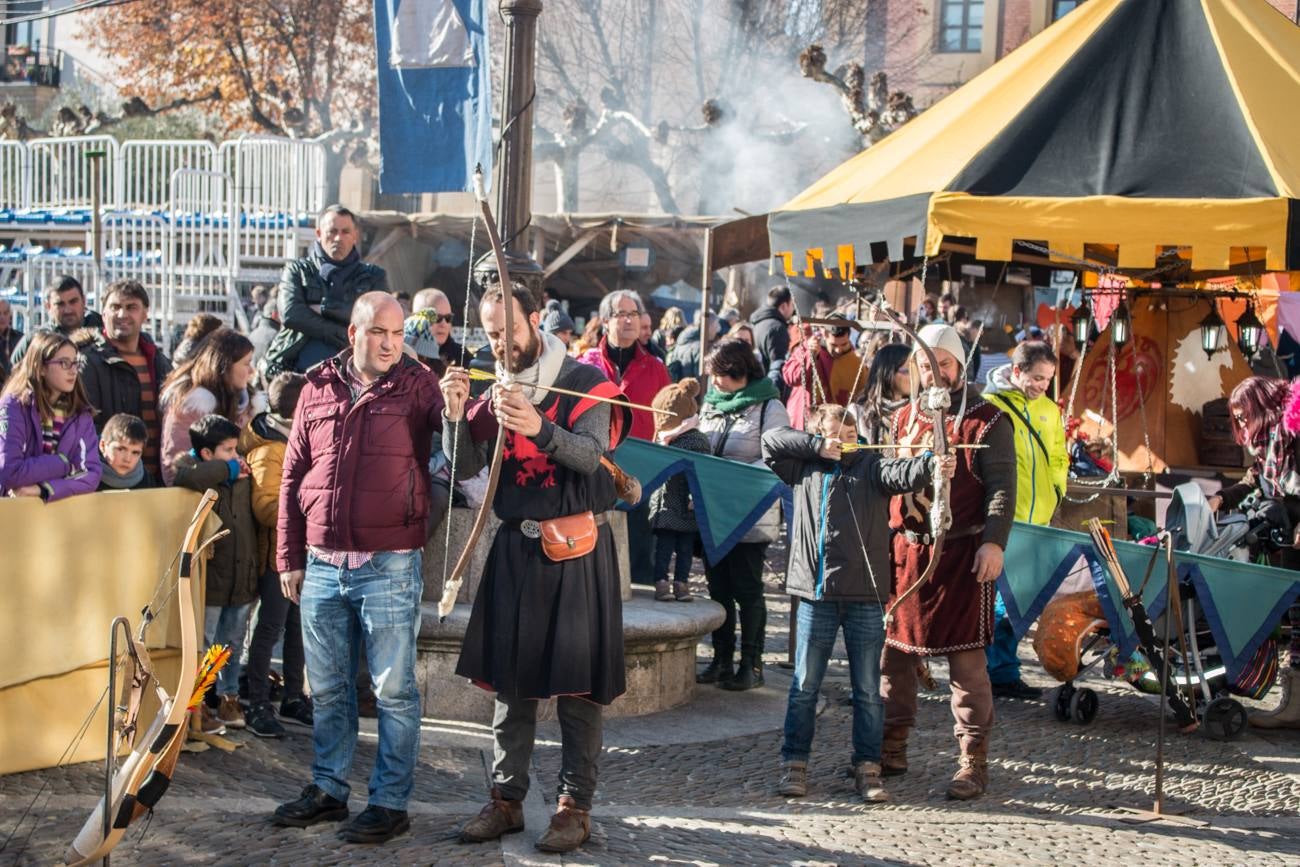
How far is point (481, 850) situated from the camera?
5.09 m

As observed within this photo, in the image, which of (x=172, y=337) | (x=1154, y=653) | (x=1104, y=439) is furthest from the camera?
(x=172, y=337)

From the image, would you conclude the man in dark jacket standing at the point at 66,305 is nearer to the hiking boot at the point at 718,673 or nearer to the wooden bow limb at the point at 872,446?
the hiking boot at the point at 718,673

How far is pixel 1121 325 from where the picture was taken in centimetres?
1117

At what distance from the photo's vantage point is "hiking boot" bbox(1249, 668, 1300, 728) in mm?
7566

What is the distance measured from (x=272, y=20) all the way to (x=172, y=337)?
21.6m

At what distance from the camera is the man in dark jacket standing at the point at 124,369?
7137mm

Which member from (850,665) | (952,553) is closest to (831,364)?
(952,553)

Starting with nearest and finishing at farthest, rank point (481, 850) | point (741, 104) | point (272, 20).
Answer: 1. point (481, 850)
2. point (741, 104)
3. point (272, 20)

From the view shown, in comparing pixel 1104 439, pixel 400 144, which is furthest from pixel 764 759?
pixel 1104 439

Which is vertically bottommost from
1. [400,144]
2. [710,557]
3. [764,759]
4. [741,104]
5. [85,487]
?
[764,759]

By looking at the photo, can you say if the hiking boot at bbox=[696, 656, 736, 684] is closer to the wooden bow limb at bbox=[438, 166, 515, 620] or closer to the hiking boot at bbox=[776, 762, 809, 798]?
the hiking boot at bbox=[776, 762, 809, 798]

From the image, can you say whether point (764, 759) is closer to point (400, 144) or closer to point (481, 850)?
point (481, 850)

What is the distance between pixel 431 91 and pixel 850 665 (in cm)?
397

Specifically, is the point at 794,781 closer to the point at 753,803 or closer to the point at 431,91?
the point at 753,803
